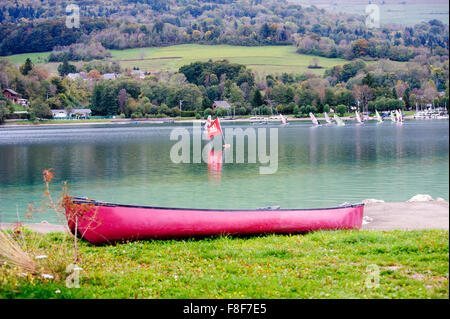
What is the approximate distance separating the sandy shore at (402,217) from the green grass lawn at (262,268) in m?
2.47

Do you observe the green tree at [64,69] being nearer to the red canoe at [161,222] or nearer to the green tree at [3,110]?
the green tree at [3,110]

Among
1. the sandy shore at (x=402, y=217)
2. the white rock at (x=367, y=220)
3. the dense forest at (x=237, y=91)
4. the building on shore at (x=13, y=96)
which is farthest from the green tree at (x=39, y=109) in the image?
the white rock at (x=367, y=220)

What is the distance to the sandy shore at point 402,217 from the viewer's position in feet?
41.1

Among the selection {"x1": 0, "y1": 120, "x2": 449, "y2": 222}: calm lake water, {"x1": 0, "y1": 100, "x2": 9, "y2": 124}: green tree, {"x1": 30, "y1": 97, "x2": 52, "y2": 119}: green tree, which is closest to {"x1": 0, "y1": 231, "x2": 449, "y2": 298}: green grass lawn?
{"x1": 0, "y1": 120, "x2": 449, "y2": 222}: calm lake water

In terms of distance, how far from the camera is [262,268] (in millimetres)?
7785

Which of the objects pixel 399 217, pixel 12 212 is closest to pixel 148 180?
pixel 12 212

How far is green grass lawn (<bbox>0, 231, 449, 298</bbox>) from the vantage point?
21.5 feet

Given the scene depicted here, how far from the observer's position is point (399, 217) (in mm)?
13969

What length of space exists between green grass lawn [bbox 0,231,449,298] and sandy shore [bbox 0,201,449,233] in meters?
2.47

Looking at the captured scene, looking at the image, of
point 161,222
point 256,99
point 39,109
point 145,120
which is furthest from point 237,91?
point 161,222

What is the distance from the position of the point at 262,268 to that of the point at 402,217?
7.52 m

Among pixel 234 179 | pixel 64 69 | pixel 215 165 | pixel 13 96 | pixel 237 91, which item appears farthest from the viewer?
pixel 64 69

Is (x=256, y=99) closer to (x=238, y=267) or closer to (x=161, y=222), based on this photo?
(x=161, y=222)
